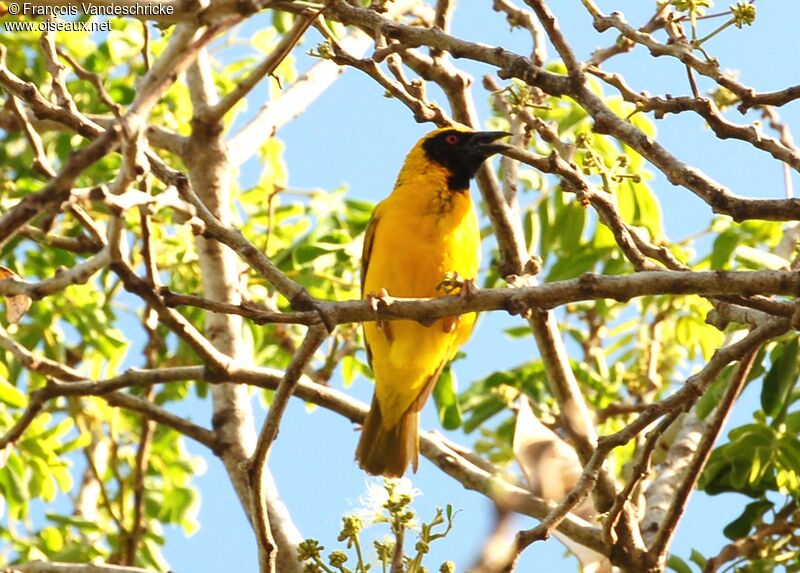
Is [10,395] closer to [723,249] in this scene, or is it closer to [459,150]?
[459,150]

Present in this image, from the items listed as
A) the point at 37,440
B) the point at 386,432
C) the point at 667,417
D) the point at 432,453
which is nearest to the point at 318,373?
the point at 386,432

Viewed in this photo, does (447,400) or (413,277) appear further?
(447,400)

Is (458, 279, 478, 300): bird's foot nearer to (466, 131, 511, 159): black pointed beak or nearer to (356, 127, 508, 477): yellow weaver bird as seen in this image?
(356, 127, 508, 477): yellow weaver bird

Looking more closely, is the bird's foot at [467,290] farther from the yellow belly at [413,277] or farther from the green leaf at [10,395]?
the green leaf at [10,395]

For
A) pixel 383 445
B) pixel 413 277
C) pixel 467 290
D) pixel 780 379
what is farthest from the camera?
pixel 383 445

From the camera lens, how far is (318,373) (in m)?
5.70

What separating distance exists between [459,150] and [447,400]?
1148mm

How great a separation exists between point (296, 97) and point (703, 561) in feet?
9.84

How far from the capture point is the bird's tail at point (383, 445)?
546 cm

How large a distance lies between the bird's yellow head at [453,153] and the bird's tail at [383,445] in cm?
108

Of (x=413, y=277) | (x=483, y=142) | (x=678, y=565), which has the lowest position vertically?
(x=678, y=565)

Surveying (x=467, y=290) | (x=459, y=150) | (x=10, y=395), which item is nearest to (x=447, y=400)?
(x=459, y=150)

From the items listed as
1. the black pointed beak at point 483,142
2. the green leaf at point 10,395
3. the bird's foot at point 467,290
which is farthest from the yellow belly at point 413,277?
the bird's foot at point 467,290

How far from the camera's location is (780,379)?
14.3 feet
